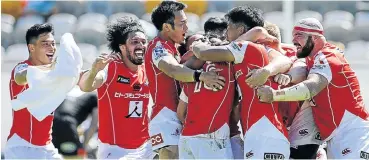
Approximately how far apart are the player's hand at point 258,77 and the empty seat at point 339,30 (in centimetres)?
837

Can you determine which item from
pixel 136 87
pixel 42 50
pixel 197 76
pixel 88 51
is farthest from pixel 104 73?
pixel 88 51

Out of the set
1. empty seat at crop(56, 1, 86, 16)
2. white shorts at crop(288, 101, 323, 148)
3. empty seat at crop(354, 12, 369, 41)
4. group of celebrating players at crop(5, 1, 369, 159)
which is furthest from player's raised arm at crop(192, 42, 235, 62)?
A: empty seat at crop(56, 1, 86, 16)

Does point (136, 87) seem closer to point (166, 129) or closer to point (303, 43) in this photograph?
point (166, 129)

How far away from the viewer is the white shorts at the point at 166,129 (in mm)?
9609

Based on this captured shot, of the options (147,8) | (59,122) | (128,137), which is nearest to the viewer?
(128,137)

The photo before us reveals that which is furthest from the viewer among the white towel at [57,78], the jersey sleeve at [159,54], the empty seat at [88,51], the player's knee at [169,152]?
the empty seat at [88,51]

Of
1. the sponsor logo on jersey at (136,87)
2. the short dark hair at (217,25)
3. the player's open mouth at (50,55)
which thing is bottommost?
the sponsor logo on jersey at (136,87)

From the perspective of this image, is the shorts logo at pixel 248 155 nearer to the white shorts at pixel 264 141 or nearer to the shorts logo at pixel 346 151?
the white shorts at pixel 264 141

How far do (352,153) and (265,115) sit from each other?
934 mm

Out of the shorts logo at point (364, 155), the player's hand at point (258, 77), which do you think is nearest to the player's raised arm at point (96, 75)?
the player's hand at point (258, 77)

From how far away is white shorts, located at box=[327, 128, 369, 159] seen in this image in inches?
359

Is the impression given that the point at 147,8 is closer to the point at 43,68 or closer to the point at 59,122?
the point at 59,122

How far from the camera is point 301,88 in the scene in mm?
8781

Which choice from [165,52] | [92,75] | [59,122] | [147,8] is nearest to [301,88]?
[165,52]
